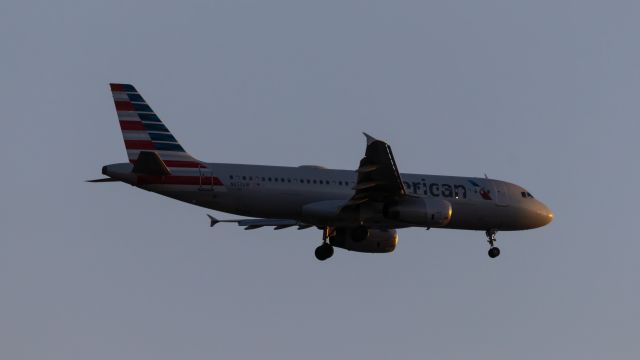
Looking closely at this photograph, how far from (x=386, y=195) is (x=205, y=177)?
666 cm

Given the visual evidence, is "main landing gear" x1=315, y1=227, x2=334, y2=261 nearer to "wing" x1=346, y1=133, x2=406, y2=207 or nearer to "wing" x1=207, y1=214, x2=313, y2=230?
"wing" x1=207, y1=214, x2=313, y2=230

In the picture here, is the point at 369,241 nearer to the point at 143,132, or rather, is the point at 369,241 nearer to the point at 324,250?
the point at 324,250

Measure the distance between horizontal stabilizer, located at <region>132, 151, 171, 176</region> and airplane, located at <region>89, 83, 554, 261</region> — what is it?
0.11 feet

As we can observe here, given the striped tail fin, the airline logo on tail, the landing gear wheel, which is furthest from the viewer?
the landing gear wheel

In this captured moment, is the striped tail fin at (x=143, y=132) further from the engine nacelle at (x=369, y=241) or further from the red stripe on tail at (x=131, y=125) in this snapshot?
the engine nacelle at (x=369, y=241)

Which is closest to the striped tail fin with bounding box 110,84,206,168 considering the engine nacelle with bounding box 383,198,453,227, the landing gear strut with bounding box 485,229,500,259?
the engine nacelle with bounding box 383,198,453,227

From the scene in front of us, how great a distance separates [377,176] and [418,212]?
2.23 meters

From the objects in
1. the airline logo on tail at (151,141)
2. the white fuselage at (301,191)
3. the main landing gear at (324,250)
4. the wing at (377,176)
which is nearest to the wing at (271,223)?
the main landing gear at (324,250)

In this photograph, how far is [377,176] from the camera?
152 ft

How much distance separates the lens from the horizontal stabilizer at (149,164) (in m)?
45.1

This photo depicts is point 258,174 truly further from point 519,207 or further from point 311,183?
point 519,207

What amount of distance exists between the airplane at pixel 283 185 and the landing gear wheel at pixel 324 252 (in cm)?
219

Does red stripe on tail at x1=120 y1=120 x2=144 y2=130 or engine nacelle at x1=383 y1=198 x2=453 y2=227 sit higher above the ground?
red stripe on tail at x1=120 y1=120 x2=144 y2=130

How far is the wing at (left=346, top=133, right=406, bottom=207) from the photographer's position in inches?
1768
